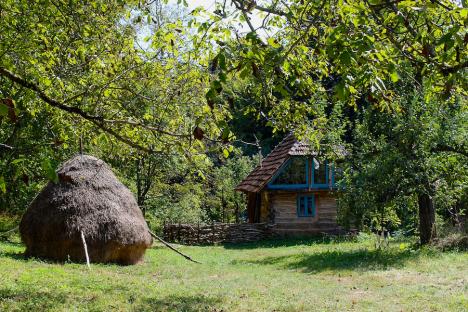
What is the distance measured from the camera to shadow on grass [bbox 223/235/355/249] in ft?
72.6

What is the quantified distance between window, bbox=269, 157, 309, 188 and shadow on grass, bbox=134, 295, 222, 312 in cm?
1615

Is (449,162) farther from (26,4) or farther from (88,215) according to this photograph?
(26,4)

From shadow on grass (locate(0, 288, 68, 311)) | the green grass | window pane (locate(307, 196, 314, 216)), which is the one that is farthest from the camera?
window pane (locate(307, 196, 314, 216))

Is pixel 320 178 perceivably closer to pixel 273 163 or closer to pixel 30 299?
pixel 273 163

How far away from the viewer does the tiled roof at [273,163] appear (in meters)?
Answer: 24.0

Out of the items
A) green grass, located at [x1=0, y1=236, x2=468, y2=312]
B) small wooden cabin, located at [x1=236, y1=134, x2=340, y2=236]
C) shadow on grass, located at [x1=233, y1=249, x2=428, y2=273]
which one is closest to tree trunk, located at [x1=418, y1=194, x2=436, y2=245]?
green grass, located at [x1=0, y1=236, x2=468, y2=312]

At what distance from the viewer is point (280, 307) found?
8.02 metres

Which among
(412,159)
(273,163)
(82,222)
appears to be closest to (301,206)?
(273,163)

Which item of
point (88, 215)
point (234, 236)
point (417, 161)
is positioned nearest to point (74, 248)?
point (88, 215)

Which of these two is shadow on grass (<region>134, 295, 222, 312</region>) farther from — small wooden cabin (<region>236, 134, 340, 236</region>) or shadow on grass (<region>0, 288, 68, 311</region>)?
small wooden cabin (<region>236, 134, 340, 236</region>)

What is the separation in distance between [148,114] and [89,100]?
1.03 metres

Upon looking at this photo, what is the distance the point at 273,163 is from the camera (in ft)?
83.5

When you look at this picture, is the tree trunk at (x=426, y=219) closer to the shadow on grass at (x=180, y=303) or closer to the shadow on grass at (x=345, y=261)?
the shadow on grass at (x=345, y=261)

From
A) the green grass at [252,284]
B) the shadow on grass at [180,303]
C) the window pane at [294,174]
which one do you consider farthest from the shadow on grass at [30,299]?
the window pane at [294,174]
